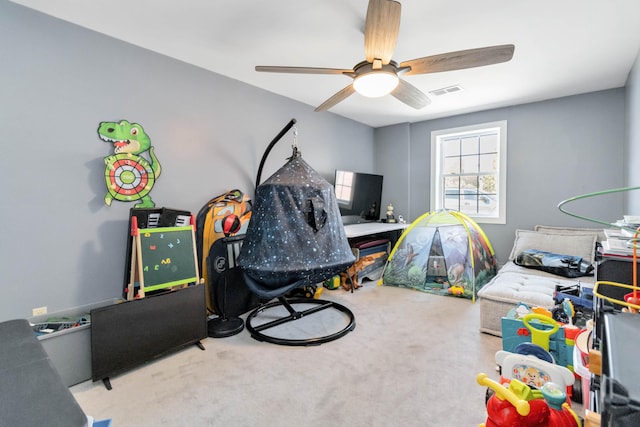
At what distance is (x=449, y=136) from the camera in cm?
473

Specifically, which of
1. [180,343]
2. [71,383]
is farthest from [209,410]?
[71,383]

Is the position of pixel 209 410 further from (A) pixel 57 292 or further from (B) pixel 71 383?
(A) pixel 57 292

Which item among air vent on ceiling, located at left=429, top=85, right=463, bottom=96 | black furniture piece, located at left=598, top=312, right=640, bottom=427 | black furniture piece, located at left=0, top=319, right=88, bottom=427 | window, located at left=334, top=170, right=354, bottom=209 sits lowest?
black furniture piece, located at left=0, top=319, right=88, bottom=427

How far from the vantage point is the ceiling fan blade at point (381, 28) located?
1.51 meters

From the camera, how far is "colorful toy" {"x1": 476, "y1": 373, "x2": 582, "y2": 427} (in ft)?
3.23

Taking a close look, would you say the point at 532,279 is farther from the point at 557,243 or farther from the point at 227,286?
the point at 227,286

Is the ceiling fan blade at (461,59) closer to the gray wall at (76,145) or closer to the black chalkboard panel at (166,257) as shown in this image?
the gray wall at (76,145)

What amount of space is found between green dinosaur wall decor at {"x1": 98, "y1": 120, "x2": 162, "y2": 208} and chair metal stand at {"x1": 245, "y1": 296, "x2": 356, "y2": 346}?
1.41 metres

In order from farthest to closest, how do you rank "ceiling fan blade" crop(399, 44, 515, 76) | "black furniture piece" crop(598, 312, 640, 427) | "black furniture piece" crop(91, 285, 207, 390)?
"black furniture piece" crop(91, 285, 207, 390), "ceiling fan blade" crop(399, 44, 515, 76), "black furniture piece" crop(598, 312, 640, 427)

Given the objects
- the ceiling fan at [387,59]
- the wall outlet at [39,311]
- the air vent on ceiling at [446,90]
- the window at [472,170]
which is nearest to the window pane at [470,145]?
the window at [472,170]

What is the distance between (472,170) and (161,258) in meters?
4.41

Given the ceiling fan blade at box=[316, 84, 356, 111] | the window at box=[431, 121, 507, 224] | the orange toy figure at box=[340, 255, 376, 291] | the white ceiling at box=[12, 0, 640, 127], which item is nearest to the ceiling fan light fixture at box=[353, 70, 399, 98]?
the ceiling fan blade at box=[316, 84, 356, 111]

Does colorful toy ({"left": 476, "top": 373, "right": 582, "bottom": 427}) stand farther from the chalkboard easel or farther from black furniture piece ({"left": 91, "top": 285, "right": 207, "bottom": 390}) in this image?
the chalkboard easel

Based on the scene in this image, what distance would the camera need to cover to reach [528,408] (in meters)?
0.95
